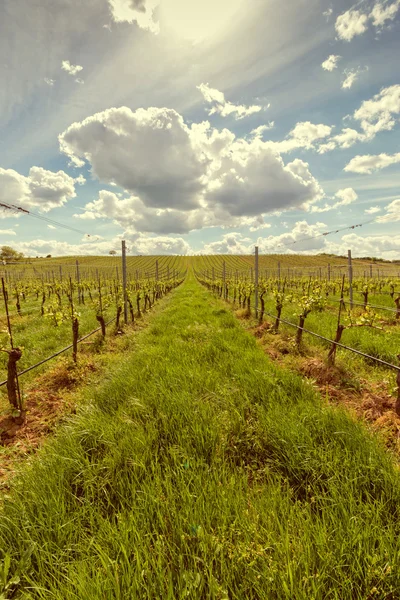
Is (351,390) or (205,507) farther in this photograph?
(351,390)

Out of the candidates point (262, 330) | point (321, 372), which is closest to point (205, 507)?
point (321, 372)

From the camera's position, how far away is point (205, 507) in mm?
1982

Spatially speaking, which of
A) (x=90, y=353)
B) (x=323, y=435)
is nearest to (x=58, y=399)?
(x=90, y=353)

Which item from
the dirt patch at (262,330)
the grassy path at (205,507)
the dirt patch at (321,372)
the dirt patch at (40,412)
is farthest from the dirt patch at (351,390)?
the dirt patch at (40,412)

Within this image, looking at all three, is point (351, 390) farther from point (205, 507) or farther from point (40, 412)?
point (40, 412)

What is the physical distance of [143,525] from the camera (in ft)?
6.09

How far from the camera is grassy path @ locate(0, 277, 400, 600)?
150 centimetres

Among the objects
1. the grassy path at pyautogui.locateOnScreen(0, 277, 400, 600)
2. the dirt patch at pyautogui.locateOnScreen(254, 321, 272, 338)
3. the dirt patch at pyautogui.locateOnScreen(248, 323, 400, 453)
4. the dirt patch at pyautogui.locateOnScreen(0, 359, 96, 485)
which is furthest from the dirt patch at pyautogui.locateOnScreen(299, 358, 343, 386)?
the dirt patch at pyautogui.locateOnScreen(0, 359, 96, 485)

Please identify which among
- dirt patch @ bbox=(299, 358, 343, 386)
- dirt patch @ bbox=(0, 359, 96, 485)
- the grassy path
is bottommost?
dirt patch @ bbox=(0, 359, 96, 485)

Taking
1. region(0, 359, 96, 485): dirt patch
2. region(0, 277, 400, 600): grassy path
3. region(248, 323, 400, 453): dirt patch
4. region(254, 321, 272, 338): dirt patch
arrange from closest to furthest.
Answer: region(0, 277, 400, 600): grassy path
region(0, 359, 96, 485): dirt patch
region(248, 323, 400, 453): dirt patch
region(254, 321, 272, 338): dirt patch

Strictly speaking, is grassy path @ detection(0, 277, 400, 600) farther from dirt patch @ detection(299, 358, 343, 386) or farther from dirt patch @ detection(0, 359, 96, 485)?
dirt patch @ detection(299, 358, 343, 386)

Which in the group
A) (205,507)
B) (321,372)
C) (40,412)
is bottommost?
(40,412)

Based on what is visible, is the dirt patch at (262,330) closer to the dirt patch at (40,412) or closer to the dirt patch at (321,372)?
the dirt patch at (321,372)

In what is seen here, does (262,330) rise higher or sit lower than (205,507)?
lower
